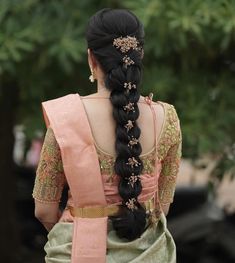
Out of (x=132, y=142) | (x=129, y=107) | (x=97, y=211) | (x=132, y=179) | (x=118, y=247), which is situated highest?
(x=129, y=107)

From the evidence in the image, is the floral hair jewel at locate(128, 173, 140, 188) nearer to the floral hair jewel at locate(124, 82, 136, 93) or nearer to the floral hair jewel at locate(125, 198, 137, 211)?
the floral hair jewel at locate(125, 198, 137, 211)

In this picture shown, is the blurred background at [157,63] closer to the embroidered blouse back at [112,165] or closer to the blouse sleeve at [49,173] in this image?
the embroidered blouse back at [112,165]

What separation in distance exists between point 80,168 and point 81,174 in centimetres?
2

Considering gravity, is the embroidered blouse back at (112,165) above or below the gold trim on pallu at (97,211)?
above

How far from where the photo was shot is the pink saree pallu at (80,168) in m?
2.54

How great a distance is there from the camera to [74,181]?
2559 mm

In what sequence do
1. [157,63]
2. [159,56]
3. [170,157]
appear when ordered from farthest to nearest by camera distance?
[157,63] < [159,56] < [170,157]

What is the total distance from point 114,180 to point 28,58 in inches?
65.4

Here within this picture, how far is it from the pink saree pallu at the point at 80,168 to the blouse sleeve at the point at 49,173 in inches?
1.7

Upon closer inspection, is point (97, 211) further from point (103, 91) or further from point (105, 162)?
point (103, 91)

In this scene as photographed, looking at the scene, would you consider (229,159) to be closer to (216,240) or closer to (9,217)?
(216,240)

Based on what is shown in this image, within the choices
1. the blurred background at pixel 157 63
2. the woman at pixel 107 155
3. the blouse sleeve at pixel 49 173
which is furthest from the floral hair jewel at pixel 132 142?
the blurred background at pixel 157 63

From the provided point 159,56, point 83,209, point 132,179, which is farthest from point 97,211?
point 159,56

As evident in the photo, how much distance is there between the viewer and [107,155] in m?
2.58
